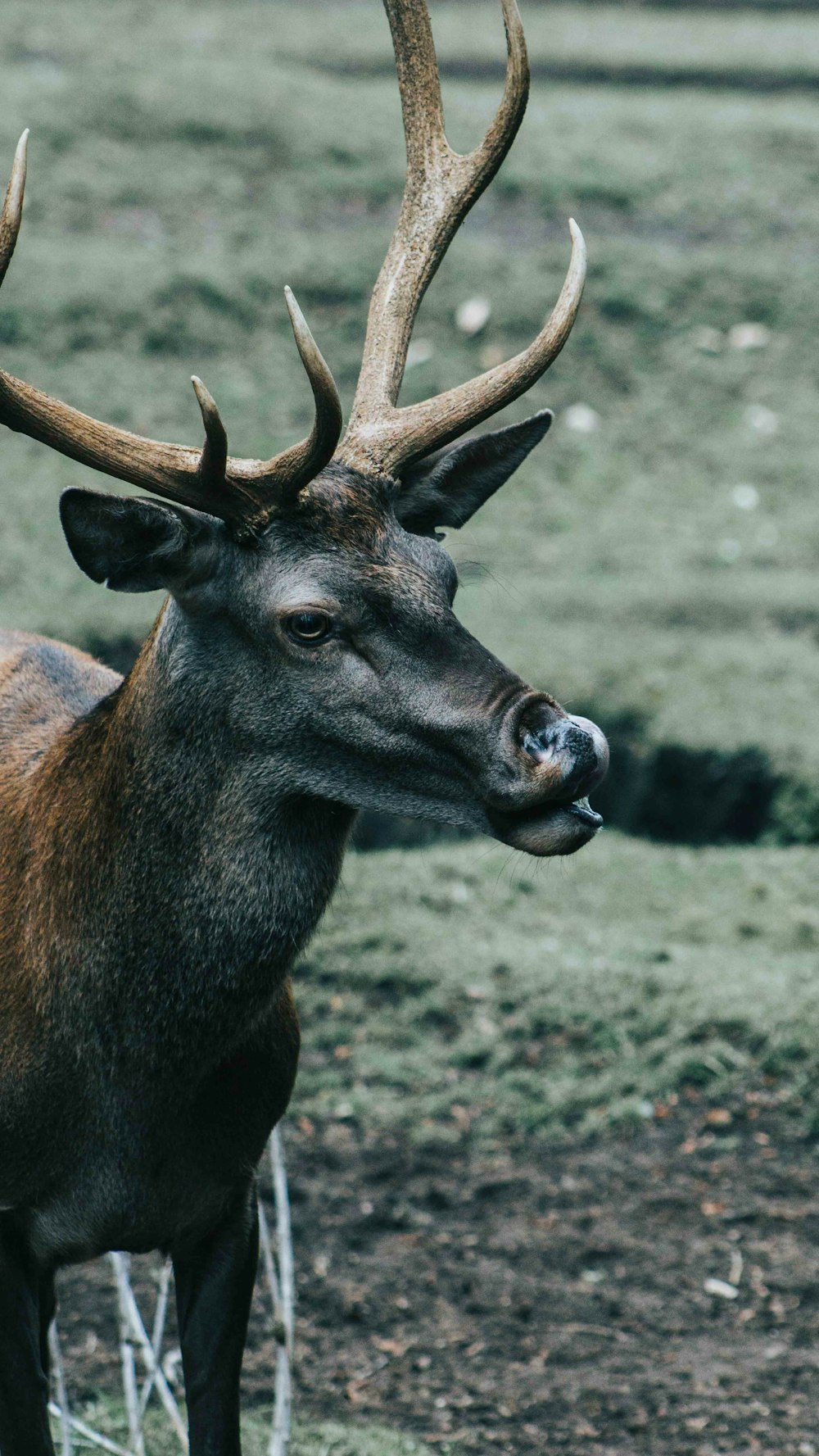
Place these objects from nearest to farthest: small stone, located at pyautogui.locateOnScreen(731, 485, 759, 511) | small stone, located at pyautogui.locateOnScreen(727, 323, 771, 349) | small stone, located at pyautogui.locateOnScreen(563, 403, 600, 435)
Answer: small stone, located at pyautogui.locateOnScreen(731, 485, 759, 511), small stone, located at pyautogui.locateOnScreen(563, 403, 600, 435), small stone, located at pyautogui.locateOnScreen(727, 323, 771, 349)

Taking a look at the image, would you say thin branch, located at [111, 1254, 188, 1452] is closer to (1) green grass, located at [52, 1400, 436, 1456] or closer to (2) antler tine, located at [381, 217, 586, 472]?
(1) green grass, located at [52, 1400, 436, 1456]

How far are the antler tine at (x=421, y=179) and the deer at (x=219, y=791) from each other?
0.18 feet

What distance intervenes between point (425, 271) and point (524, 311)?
7.47m

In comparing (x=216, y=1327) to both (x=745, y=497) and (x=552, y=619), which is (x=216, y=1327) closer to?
(x=552, y=619)

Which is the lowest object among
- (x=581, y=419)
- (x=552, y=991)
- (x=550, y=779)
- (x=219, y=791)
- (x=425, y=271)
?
(x=552, y=991)

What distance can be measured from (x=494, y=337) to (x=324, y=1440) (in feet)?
25.7

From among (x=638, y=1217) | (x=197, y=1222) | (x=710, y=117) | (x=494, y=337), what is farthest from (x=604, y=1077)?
(x=710, y=117)

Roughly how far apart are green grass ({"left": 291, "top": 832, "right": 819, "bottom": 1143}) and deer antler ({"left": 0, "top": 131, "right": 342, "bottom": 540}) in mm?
2790

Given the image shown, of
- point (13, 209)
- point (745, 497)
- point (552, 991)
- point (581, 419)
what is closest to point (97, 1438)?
point (552, 991)

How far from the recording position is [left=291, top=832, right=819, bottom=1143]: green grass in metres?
5.00

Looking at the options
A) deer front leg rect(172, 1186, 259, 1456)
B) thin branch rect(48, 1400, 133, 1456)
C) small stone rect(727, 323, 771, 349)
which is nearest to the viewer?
deer front leg rect(172, 1186, 259, 1456)

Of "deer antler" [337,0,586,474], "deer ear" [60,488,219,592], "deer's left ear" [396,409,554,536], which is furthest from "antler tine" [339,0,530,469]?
"deer ear" [60,488,219,592]

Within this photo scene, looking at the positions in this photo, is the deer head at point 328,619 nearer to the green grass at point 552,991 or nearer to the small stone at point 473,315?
the green grass at point 552,991

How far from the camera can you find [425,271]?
10.8ft
